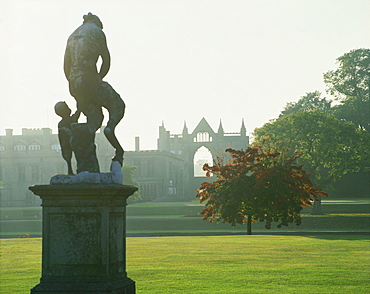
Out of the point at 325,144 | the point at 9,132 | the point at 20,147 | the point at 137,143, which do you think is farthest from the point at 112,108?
the point at 9,132

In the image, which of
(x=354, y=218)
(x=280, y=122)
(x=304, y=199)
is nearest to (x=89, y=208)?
(x=304, y=199)

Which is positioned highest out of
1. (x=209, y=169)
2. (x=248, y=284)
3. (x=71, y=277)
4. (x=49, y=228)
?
(x=209, y=169)

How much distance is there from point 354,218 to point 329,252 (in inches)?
915

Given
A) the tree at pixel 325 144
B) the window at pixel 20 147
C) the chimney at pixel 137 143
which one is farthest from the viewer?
the chimney at pixel 137 143

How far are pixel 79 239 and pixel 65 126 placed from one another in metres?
1.61

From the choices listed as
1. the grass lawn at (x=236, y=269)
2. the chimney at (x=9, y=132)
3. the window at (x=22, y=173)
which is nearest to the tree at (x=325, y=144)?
the grass lawn at (x=236, y=269)

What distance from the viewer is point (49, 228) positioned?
22.1ft

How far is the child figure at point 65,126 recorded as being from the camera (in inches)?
294

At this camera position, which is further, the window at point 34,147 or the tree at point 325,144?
the window at point 34,147

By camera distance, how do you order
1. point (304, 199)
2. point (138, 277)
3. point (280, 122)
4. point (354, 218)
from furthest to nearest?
point (280, 122), point (354, 218), point (304, 199), point (138, 277)

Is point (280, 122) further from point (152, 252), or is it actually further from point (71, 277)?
point (71, 277)

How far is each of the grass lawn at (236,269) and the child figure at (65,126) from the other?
149 inches

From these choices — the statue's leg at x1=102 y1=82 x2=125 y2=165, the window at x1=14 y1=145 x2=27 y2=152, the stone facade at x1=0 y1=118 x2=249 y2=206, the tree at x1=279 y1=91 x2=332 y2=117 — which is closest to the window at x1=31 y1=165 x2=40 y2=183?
the stone facade at x1=0 y1=118 x2=249 y2=206

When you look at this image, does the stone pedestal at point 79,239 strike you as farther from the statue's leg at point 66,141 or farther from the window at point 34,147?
the window at point 34,147
